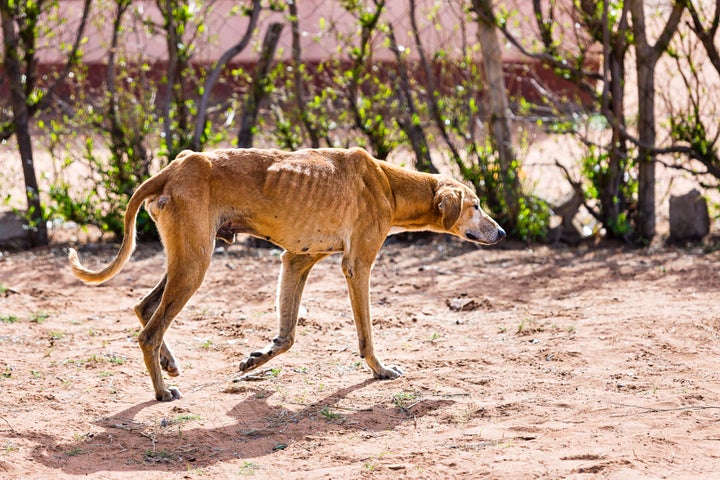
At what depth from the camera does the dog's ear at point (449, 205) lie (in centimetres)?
608

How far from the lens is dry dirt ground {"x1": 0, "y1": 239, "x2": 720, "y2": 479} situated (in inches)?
171

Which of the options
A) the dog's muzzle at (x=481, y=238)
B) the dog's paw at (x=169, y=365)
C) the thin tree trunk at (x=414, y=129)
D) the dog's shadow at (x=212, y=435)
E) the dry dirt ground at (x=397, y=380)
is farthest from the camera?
the thin tree trunk at (x=414, y=129)

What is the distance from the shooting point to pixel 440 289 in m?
8.21

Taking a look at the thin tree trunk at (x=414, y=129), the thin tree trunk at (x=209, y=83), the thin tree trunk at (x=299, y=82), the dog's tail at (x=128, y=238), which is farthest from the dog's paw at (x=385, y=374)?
the thin tree trunk at (x=209, y=83)

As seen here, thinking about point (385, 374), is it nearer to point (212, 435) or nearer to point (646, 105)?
point (212, 435)

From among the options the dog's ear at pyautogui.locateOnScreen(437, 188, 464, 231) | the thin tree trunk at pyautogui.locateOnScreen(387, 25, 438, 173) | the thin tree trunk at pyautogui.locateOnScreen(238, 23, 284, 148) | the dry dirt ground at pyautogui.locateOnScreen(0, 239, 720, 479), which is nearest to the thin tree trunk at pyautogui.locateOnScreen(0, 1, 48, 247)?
the dry dirt ground at pyautogui.locateOnScreen(0, 239, 720, 479)

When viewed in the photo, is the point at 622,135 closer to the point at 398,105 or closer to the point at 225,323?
the point at 398,105

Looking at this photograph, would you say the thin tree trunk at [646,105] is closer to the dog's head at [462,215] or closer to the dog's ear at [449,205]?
the dog's head at [462,215]

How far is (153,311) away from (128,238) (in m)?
0.47

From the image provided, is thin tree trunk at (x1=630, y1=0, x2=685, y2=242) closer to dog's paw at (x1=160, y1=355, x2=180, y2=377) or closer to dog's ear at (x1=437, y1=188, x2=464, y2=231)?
dog's ear at (x1=437, y1=188, x2=464, y2=231)

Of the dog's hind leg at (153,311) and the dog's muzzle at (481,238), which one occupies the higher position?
the dog's muzzle at (481,238)

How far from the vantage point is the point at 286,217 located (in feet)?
18.4

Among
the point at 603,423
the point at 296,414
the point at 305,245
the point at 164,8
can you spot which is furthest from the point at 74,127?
the point at 603,423

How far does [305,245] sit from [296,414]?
3.52 feet
